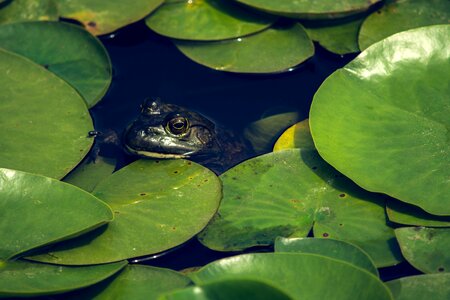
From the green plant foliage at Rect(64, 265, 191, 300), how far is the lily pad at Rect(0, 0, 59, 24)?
2.17 metres

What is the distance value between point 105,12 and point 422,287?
9.16 feet

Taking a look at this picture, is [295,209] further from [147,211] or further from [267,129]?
[267,129]

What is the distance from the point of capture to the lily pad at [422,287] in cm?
267

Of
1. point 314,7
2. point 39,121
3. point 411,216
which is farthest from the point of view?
point 314,7

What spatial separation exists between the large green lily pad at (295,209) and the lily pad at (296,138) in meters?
0.18

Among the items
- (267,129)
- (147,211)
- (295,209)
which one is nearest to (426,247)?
(295,209)

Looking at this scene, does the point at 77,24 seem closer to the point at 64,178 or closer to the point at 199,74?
Result: the point at 199,74

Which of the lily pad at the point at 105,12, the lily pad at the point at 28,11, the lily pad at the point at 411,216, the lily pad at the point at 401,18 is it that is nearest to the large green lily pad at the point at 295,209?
the lily pad at the point at 411,216

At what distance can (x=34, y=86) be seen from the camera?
375 cm

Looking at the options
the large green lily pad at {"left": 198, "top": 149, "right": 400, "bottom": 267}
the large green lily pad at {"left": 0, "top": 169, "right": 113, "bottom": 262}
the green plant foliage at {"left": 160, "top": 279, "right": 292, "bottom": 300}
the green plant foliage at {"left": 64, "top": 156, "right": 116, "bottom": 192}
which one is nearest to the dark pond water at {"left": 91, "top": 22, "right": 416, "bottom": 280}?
the green plant foliage at {"left": 64, "top": 156, "right": 116, "bottom": 192}

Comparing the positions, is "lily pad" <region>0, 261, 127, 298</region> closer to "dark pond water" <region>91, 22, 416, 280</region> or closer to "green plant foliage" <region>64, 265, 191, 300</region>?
"green plant foliage" <region>64, 265, 191, 300</region>

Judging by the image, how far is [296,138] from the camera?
3674mm

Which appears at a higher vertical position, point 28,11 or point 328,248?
point 28,11

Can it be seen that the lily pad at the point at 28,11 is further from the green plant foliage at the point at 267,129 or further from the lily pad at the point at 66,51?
the green plant foliage at the point at 267,129
